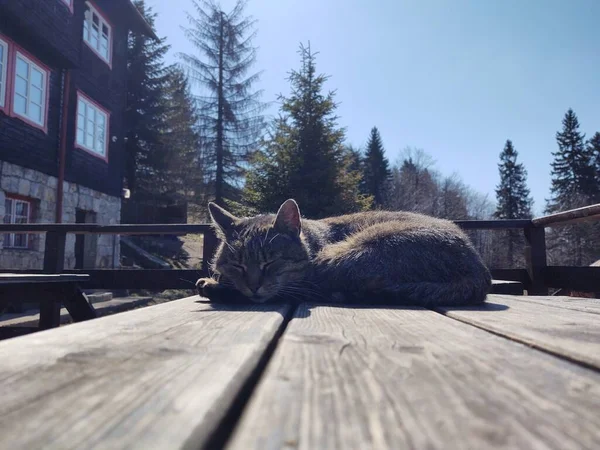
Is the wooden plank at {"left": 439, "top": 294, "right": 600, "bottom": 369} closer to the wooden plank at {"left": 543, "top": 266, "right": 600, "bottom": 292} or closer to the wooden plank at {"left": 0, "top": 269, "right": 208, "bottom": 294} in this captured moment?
the wooden plank at {"left": 543, "top": 266, "right": 600, "bottom": 292}

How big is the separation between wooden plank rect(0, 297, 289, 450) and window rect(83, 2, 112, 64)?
1373 centimetres

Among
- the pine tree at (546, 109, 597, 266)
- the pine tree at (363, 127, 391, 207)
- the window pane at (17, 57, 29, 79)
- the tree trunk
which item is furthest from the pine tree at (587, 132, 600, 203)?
the window pane at (17, 57, 29, 79)

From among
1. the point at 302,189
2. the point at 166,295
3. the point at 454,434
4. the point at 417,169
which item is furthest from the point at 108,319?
the point at 417,169

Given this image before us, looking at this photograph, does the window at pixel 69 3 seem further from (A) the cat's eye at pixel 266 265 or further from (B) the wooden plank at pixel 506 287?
(B) the wooden plank at pixel 506 287

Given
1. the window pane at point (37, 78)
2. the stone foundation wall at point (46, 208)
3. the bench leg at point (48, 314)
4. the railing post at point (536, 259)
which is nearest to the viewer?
the bench leg at point (48, 314)

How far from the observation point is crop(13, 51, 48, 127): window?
9930 millimetres

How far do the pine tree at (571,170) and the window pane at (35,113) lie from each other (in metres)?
32.5

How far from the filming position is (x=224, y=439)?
0.67 meters

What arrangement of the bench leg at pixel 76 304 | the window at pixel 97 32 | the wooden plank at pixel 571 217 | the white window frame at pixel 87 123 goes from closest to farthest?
the wooden plank at pixel 571 217
the bench leg at pixel 76 304
the white window frame at pixel 87 123
the window at pixel 97 32

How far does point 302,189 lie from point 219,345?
10.6 metres

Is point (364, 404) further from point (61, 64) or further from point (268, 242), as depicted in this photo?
point (61, 64)

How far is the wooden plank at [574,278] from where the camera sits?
13.9 ft

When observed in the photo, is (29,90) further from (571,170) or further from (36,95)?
(571,170)

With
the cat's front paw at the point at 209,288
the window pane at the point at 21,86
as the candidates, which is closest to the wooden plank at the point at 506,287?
the cat's front paw at the point at 209,288
